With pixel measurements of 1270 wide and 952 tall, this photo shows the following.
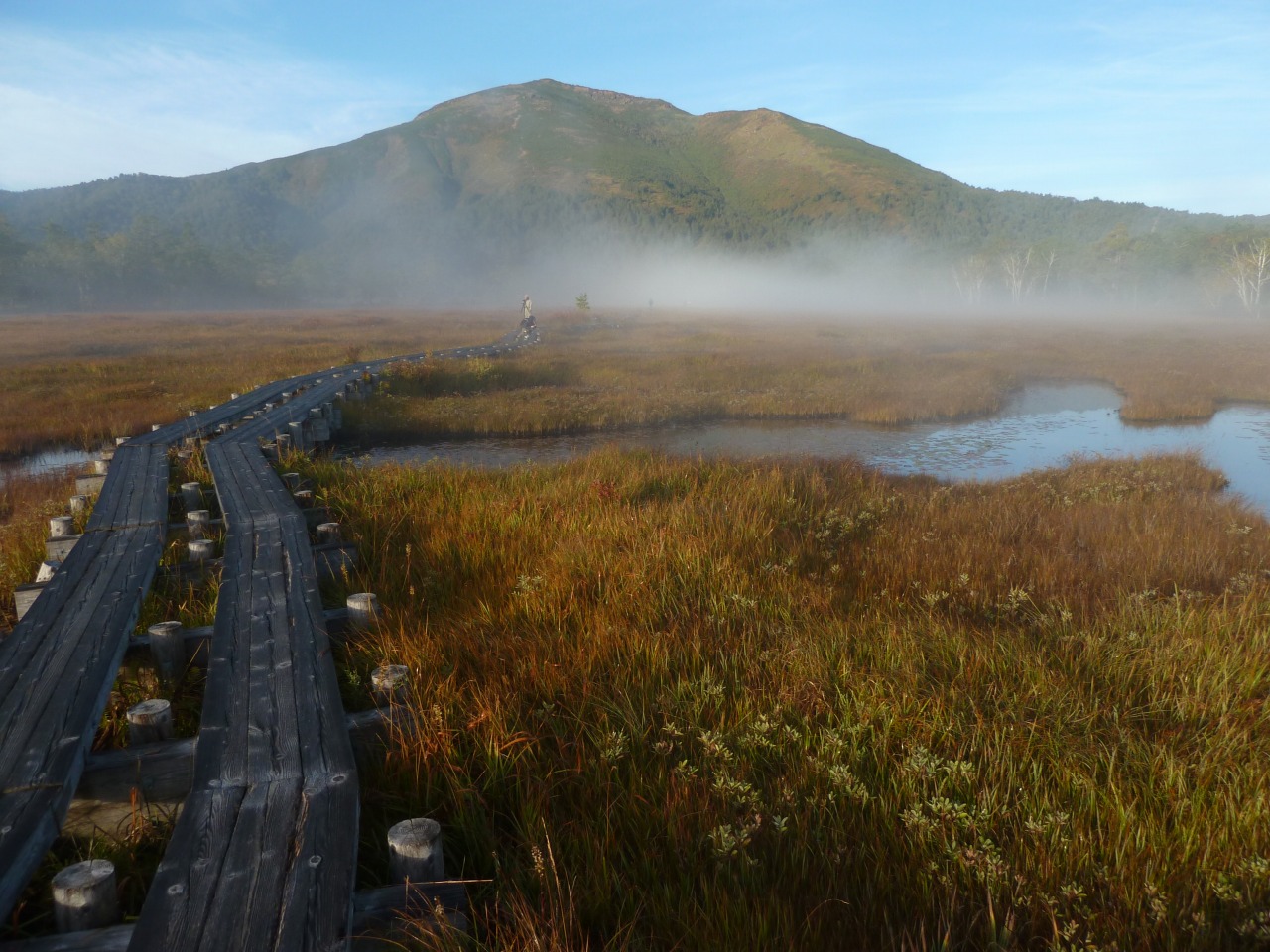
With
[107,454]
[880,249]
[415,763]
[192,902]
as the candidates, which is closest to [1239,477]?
[415,763]

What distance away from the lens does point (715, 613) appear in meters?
4.58

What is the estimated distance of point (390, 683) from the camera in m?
3.19

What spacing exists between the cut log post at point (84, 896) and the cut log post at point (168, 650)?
1918 millimetres

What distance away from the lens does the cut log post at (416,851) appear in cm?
217

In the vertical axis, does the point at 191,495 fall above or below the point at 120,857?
above

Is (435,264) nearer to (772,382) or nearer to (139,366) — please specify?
(139,366)

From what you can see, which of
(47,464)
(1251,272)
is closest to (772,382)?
(47,464)

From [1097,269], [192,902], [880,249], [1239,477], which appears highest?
[880,249]

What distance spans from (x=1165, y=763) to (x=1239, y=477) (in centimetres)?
1312

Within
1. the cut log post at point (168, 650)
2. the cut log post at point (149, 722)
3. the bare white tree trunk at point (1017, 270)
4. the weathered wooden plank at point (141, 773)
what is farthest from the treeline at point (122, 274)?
the bare white tree trunk at point (1017, 270)

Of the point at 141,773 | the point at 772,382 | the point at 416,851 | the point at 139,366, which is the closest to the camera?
the point at 416,851

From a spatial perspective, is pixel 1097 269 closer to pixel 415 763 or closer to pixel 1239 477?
→ pixel 1239 477

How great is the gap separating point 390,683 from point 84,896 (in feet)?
4.29

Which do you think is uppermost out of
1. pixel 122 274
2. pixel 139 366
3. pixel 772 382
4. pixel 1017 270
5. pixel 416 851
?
pixel 1017 270
